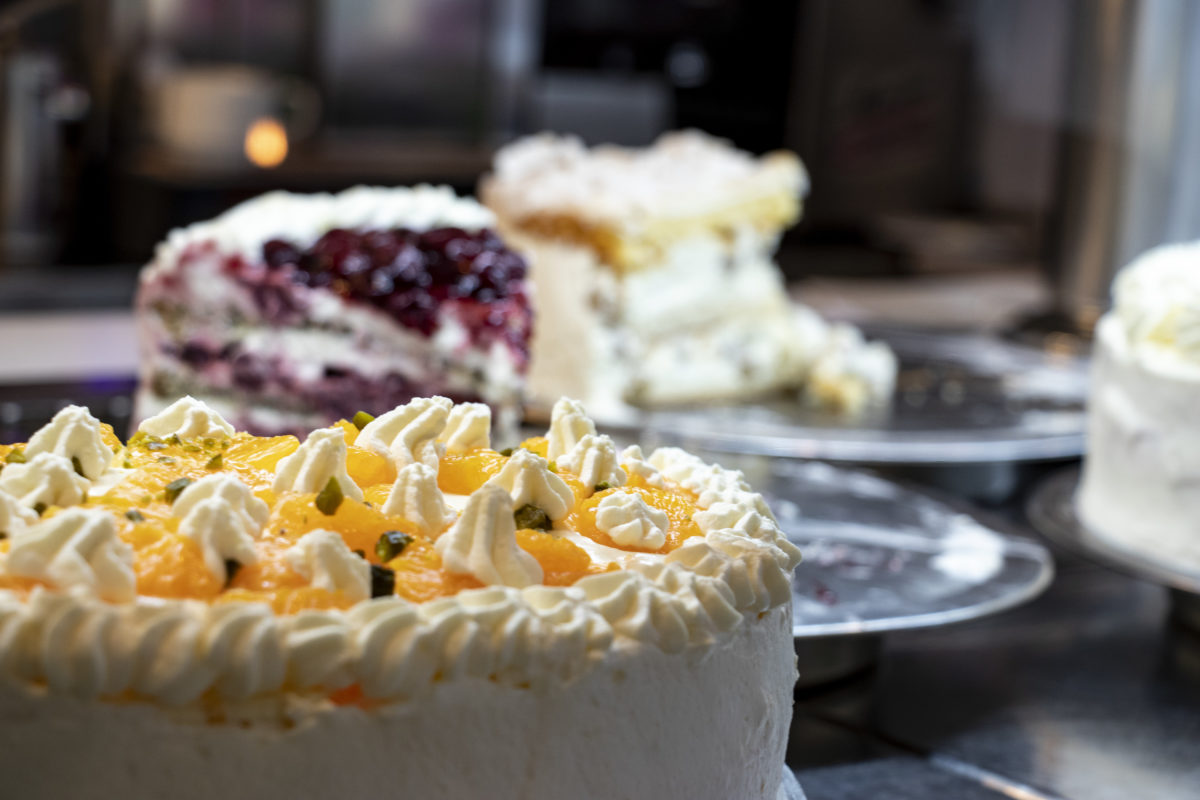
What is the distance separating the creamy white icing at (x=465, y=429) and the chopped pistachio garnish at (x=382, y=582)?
0.37 meters

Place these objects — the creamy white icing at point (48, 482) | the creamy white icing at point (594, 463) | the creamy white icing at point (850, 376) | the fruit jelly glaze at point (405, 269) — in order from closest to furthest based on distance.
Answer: the creamy white icing at point (48, 482) → the creamy white icing at point (594, 463) → the fruit jelly glaze at point (405, 269) → the creamy white icing at point (850, 376)

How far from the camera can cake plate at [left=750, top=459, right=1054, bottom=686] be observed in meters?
2.15

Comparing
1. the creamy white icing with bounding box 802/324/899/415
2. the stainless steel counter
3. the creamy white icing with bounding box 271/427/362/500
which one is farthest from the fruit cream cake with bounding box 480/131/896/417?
the creamy white icing with bounding box 271/427/362/500

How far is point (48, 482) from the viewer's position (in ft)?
4.34

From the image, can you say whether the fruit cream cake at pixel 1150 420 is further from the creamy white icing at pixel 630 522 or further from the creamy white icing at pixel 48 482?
the creamy white icing at pixel 48 482

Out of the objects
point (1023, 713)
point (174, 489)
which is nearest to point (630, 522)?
point (174, 489)

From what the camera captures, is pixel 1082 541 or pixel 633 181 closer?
pixel 1082 541

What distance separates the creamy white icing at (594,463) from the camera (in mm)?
1550

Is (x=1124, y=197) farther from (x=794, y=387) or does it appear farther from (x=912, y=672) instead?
(x=912, y=672)

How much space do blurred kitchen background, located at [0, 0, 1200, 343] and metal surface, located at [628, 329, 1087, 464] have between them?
399 mm

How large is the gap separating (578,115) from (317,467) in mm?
6729

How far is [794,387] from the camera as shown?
14.2 ft

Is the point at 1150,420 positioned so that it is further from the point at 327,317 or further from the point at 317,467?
the point at 317,467

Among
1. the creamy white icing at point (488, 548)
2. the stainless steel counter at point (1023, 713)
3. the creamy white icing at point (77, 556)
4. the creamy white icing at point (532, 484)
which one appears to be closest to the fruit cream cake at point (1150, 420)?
the stainless steel counter at point (1023, 713)
